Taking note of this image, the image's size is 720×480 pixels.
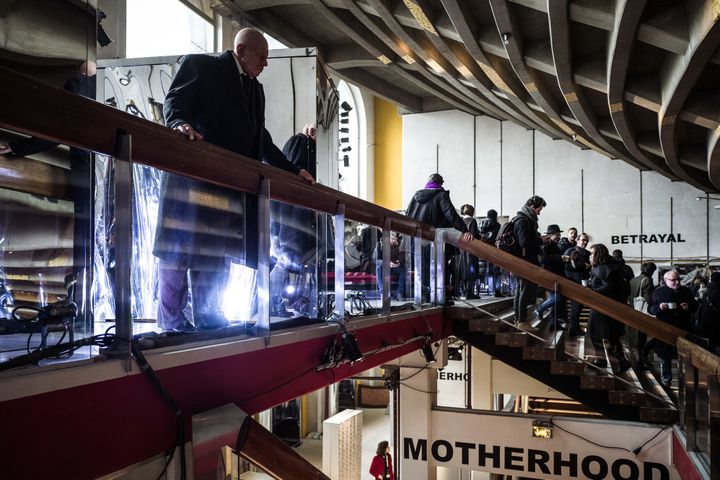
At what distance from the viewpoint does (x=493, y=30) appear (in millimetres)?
8906

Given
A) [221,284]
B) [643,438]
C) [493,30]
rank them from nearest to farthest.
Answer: [221,284]
[643,438]
[493,30]

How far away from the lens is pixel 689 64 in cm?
550

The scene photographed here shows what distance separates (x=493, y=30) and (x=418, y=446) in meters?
5.69

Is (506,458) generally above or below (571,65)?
below

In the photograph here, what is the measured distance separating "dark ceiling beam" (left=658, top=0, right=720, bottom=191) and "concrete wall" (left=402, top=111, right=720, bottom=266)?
276 inches

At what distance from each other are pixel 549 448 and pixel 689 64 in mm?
3788

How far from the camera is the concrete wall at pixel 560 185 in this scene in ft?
50.5

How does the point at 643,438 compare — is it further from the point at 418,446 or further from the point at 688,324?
the point at 418,446

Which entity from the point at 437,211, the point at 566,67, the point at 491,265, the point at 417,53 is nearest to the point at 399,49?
the point at 417,53

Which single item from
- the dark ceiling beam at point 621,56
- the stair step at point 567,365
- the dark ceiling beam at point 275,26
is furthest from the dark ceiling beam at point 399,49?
the stair step at point 567,365

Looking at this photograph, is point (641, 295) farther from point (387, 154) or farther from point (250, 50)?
point (387, 154)

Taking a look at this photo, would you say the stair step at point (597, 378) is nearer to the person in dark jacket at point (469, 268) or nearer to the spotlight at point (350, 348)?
the person in dark jacket at point (469, 268)

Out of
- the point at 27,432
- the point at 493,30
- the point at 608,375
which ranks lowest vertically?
the point at 608,375

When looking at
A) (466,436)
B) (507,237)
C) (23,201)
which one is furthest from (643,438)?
(23,201)
